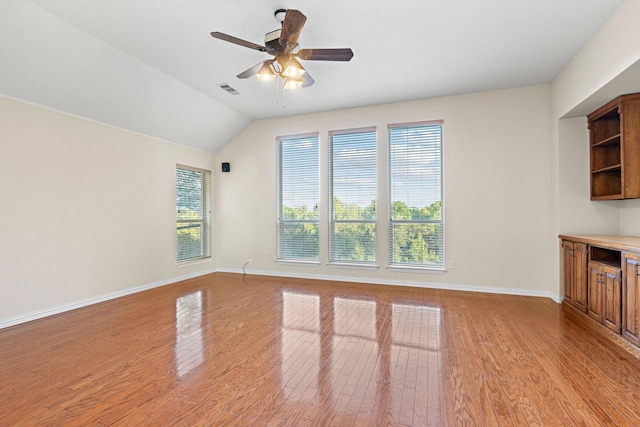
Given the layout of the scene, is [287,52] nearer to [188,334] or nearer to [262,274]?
[188,334]

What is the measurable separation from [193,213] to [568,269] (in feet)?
20.9

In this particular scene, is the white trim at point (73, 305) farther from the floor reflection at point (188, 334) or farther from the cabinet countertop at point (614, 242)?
the cabinet countertop at point (614, 242)

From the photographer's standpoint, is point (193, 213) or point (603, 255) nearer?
point (603, 255)

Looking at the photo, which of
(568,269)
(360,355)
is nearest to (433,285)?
(568,269)

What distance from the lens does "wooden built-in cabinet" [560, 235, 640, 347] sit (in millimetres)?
Result: 2760

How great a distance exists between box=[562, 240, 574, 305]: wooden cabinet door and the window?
6245 millimetres

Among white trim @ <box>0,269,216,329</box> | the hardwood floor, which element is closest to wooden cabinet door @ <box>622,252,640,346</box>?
the hardwood floor

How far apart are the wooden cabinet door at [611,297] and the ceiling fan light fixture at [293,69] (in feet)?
12.0

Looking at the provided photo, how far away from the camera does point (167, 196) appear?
5.66 metres

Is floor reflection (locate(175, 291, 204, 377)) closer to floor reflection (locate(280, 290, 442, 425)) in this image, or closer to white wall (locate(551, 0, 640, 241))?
floor reflection (locate(280, 290, 442, 425))

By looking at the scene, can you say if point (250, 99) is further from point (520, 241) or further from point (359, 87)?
point (520, 241)

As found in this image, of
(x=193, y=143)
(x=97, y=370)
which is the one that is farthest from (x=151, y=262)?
(x=97, y=370)

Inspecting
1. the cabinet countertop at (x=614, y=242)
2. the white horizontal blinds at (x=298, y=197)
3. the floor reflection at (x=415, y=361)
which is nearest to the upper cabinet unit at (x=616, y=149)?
the cabinet countertop at (x=614, y=242)

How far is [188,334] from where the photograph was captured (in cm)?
324
